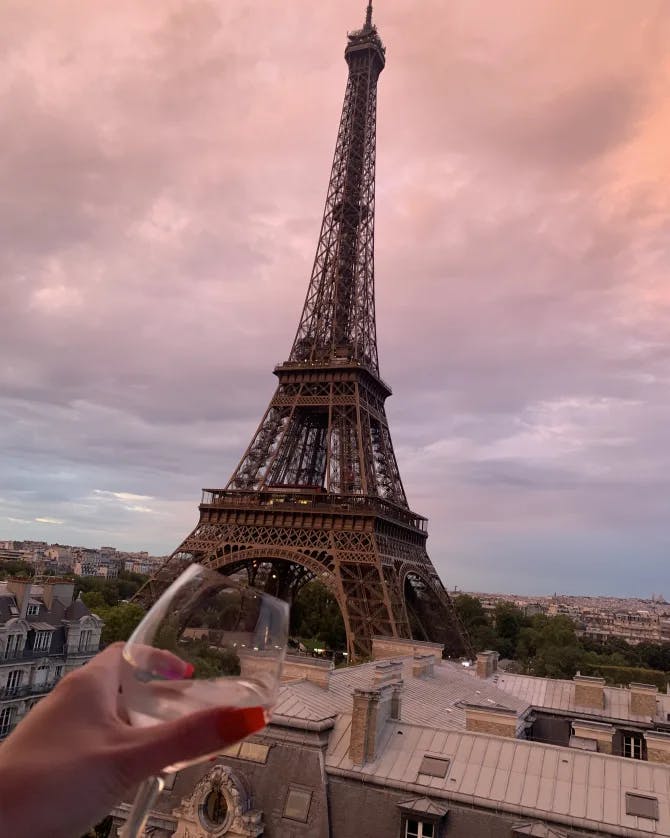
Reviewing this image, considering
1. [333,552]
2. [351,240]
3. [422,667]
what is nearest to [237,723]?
[422,667]

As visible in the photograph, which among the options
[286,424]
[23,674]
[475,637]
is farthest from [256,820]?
[475,637]

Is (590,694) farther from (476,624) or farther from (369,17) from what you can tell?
(369,17)

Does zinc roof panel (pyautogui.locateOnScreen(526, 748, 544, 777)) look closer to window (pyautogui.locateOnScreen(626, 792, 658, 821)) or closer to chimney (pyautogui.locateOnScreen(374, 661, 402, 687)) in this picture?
window (pyautogui.locateOnScreen(626, 792, 658, 821))

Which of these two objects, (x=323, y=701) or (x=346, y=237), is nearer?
(x=323, y=701)

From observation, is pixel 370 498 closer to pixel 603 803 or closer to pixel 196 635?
pixel 603 803

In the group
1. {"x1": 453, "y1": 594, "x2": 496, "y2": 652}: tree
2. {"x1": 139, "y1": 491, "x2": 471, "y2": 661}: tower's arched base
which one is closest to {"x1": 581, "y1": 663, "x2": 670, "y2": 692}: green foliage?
{"x1": 453, "y1": 594, "x2": 496, "y2": 652}: tree

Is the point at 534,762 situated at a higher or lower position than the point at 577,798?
higher

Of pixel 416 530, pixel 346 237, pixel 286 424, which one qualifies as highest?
pixel 346 237
